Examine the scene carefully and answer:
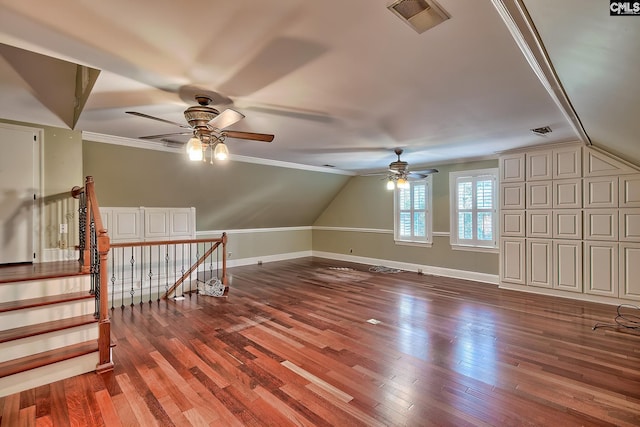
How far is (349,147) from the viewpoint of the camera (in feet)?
17.0

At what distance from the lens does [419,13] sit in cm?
166

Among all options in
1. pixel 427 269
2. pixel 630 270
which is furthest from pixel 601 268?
pixel 427 269

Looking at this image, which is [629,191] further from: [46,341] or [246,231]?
[246,231]

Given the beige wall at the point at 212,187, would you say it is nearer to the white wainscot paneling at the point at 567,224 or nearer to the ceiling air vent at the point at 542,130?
the ceiling air vent at the point at 542,130

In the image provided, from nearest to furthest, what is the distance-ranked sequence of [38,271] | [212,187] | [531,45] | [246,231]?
[531,45] < [38,271] < [212,187] < [246,231]

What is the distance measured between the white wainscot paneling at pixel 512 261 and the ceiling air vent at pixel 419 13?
16.9ft

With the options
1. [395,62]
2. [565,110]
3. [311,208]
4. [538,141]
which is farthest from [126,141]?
[538,141]

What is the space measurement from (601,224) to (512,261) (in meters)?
1.44

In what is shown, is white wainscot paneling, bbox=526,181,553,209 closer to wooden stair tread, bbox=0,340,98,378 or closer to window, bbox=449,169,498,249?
window, bbox=449,169,498,249

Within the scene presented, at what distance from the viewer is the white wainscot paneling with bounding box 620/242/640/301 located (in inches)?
176

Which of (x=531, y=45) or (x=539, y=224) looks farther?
(x=539, y=224)

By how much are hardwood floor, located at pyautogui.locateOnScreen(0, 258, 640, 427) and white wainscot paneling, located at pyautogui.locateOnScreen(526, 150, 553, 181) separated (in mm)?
2147

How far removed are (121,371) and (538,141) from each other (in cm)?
636

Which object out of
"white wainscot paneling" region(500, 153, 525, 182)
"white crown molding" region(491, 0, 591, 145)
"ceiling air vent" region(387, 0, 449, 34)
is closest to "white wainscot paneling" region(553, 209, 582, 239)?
"white wainscot paneling" region(500, 153, 525, 182)
